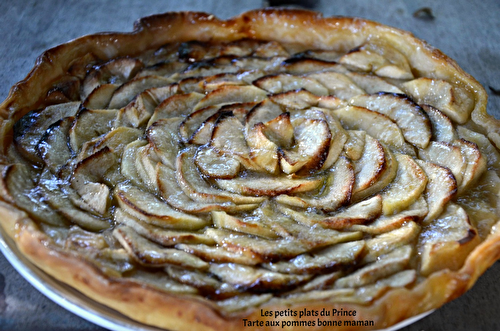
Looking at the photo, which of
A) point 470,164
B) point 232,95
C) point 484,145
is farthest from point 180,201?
point 484,145

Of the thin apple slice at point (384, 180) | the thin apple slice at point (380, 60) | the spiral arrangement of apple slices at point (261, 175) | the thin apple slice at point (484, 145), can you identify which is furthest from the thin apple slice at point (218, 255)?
the thin apple slice at point (380, 60)

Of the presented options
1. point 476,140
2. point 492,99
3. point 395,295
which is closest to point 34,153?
point 395,295

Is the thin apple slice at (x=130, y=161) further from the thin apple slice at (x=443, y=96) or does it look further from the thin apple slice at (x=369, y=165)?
the thin apple slice at (x=443, y=96)

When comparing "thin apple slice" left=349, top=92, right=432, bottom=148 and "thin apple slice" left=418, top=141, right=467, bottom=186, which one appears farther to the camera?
"thin apple slice" left=349, top=92, right=432, bottom=148

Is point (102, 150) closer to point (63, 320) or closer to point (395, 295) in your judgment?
point (63, 320)

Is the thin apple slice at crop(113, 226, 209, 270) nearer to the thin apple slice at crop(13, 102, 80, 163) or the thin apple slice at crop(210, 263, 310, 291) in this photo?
the thin apple slice at crop(210, 263, 310, 291)

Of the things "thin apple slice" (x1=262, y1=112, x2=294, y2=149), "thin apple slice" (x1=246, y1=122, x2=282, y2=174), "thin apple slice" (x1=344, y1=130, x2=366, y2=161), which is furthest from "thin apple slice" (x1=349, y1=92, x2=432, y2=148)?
"thin apple slice" (x1=246, y1=122, x2=282, y2=174)
